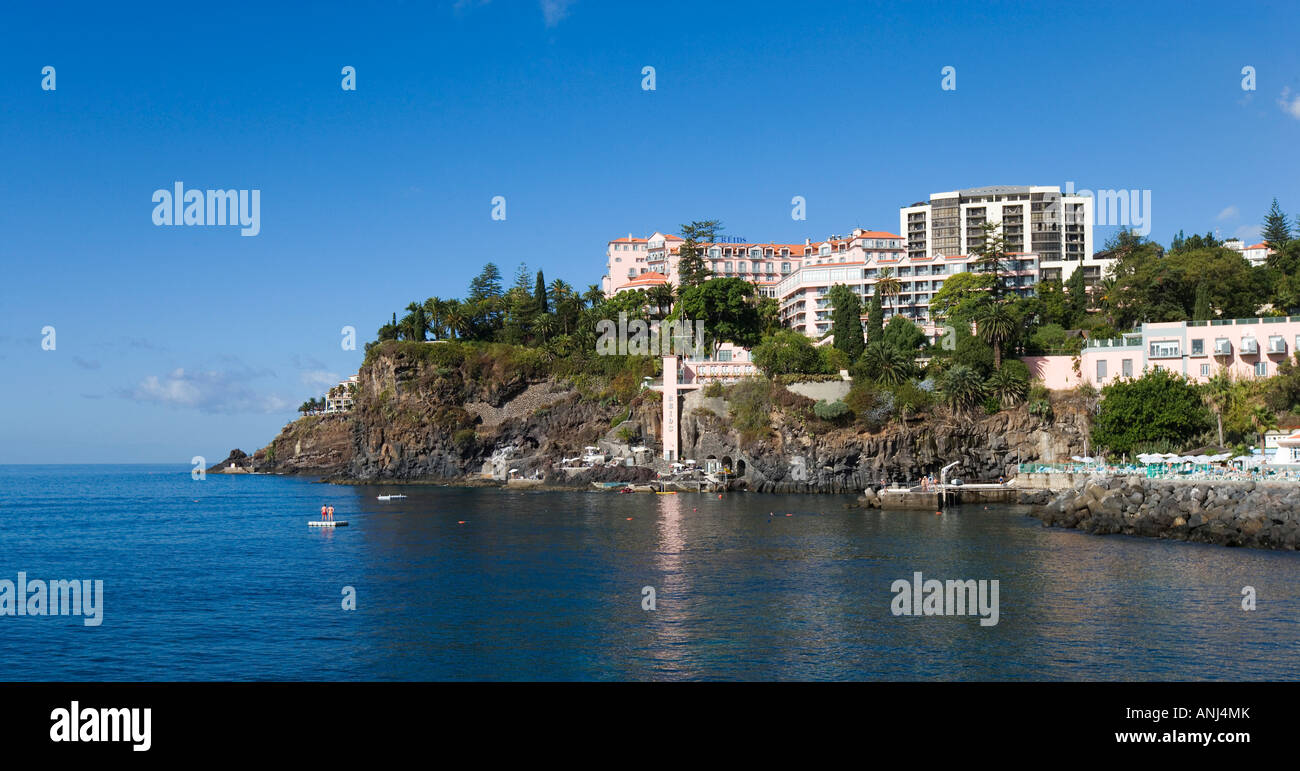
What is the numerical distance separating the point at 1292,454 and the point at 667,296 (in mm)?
72133

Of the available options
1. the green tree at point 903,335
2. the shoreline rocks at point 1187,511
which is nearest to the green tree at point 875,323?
the green tree at point 903,335

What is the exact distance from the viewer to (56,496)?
417 feet

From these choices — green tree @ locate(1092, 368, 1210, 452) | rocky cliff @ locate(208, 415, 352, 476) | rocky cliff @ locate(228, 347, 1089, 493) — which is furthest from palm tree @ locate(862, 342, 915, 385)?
rocky cliff @ locate(208, 415, 352, 476)

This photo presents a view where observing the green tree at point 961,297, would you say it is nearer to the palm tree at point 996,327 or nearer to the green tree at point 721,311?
the palm tree at point 996,327

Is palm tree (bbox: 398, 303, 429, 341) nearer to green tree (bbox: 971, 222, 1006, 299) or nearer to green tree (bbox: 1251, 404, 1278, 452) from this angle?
green tree (bbox: 971, 222, 1006, 299)

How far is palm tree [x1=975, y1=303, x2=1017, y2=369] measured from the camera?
89625 mm

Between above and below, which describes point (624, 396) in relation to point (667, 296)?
below

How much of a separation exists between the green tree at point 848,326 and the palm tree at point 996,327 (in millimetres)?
13933

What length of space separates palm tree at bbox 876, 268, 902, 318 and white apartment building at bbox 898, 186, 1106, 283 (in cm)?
2418

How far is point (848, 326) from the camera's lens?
10294cm

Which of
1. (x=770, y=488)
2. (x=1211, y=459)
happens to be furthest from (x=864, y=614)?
(x=770, y=488)

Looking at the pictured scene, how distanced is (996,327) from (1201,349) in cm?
1726
